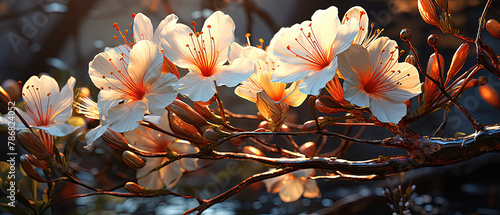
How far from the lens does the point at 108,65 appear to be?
22cm

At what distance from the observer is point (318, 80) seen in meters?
0.19

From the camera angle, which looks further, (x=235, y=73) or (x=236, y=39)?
(x=236, y=39)

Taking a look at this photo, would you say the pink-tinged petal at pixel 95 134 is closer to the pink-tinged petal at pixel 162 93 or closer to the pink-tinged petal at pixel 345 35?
the pink-tinged petal at pixel 162 93

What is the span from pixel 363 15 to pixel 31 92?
8.9 inches

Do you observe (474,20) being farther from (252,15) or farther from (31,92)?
(31,92)

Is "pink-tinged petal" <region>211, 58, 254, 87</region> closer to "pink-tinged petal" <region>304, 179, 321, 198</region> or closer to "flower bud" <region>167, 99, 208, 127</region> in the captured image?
"flower bud" <region>167, 99, 208, 127</region>

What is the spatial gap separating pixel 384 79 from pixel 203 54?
0.34 feet

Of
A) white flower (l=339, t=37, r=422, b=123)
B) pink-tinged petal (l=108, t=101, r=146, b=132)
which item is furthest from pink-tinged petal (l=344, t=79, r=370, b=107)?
pink-tinged petal (l=108, t=101, r=146, b=132)

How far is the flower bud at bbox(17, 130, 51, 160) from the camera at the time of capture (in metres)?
0.24

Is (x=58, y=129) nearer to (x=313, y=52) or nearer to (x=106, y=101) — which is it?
(x=106, y=101)

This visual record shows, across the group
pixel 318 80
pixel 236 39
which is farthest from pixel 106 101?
pixel 236 39

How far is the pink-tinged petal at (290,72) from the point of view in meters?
0.21

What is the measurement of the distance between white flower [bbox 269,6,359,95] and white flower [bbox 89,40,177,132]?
6cm

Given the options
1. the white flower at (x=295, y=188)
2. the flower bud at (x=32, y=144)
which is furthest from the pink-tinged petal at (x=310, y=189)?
the flower bud at (x=32, y=144)
